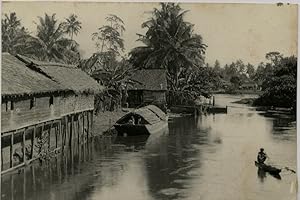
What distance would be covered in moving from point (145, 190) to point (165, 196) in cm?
33

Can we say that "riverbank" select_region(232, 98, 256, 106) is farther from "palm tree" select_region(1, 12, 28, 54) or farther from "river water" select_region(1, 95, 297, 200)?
"palm tree" select_region(1, 12, 28, 54)

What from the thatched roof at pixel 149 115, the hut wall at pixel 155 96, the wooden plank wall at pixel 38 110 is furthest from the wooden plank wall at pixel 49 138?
the hut wall at pixel 155 96

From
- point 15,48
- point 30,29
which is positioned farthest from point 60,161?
point 30,29

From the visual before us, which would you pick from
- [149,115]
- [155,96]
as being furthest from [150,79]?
[149,115]

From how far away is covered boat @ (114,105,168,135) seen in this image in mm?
9781

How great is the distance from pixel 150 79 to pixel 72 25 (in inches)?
284

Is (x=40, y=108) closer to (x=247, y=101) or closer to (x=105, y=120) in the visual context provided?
(x=105, y=120)

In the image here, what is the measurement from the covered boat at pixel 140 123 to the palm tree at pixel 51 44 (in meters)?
1.68

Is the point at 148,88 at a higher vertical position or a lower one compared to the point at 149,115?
higher

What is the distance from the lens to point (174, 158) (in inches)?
297

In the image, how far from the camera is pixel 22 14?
16.8 ft

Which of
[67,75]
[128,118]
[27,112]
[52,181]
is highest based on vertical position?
[67,75]

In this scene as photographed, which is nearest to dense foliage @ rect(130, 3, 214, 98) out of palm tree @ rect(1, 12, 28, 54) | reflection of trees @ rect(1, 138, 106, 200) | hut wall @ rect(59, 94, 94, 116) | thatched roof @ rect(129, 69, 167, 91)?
thatched roof @ rect(129, 69, 167, 91)

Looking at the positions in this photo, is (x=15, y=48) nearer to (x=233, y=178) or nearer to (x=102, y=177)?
(x=102, y=177)
